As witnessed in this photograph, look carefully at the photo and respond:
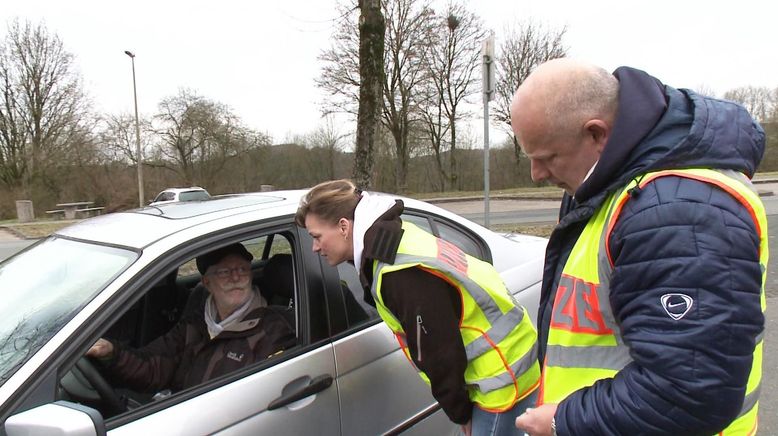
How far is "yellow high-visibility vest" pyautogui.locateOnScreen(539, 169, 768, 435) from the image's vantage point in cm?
107

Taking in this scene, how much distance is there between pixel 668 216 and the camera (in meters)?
0.96

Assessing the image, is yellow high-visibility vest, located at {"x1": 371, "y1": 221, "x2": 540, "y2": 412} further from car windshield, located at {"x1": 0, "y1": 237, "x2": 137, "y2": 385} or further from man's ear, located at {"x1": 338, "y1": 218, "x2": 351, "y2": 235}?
car windshield, located at {"x1": 0, "y1": 237, "x2": 137, "y2": 385}

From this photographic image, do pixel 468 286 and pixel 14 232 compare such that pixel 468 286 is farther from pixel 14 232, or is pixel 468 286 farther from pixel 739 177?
pixel 14 232

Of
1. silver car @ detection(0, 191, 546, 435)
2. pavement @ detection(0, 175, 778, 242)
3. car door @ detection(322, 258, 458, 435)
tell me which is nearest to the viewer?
silver car @ detection(0, 191, 546, 435)

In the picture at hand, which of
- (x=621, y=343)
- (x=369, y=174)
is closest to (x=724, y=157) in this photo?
(x=621, y=343)

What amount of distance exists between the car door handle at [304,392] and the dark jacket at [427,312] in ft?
1.52

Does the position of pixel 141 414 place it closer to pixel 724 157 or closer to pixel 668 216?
pixel 668 216

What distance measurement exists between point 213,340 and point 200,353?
0.31 ft

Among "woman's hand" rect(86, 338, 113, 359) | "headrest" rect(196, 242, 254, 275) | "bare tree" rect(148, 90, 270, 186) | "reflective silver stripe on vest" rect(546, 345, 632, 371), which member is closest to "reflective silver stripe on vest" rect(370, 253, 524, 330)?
"reflective silver stripe on vest" rect(546, 345, 632, 371)

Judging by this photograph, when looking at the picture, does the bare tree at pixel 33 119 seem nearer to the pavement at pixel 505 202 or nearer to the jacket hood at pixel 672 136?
the pavement at pixel 505 202

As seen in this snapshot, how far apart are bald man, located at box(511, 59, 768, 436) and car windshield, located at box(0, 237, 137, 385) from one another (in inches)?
57.5

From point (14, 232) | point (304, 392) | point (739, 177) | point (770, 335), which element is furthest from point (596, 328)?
point (14, 232)

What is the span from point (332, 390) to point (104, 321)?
2.81 ft

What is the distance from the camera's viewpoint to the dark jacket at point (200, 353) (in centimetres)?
197
